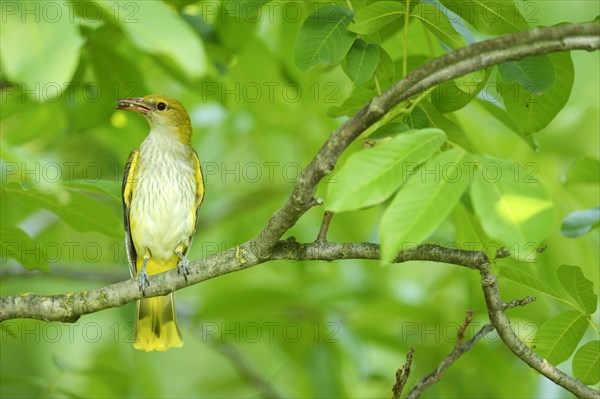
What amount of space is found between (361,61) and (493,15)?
51 cm

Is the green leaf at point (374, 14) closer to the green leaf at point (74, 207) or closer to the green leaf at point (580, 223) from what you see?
the green leaf at point (580, 223)

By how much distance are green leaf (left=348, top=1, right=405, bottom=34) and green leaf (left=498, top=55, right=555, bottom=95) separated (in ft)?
1.51

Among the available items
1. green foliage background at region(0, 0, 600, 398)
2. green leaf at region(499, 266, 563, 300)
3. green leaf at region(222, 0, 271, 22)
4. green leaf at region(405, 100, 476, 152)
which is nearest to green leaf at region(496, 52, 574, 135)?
green foliage background at region(0, 0, 600, 398)

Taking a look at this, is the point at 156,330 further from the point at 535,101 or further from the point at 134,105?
the point at 535,101

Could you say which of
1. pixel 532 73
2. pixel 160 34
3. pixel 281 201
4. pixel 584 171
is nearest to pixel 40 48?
pixel 160 34

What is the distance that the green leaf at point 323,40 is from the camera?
9.95 feet

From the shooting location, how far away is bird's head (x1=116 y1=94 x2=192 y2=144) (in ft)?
16.7

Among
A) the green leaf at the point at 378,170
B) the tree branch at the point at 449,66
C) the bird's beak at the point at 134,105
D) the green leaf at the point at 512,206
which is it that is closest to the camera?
the green leaf at the point at 512,206

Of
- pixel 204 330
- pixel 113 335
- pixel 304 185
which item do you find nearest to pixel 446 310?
pixel 204 330

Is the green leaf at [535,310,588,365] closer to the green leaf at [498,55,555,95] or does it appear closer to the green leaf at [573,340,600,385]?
the green leaf at [573,340,600,385]

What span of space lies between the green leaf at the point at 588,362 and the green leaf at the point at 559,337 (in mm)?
67

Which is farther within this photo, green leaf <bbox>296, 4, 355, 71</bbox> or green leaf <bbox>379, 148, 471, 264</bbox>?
green leaf <bbox>296, 4, 355, 71</bbox>

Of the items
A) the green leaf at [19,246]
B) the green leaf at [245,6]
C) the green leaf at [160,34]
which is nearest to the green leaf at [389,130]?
the green leaf at [245,6]

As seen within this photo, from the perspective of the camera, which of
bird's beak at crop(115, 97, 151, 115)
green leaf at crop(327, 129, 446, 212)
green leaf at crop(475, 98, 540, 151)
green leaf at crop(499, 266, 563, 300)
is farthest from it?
bird's beak at crop(115, 97, 151, 115)
